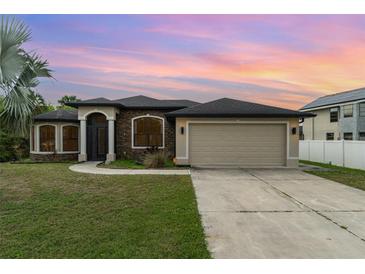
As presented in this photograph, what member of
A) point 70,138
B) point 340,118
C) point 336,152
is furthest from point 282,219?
point 340,118

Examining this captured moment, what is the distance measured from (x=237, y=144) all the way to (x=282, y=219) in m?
8.51

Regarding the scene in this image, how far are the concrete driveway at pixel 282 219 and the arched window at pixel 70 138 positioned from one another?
10.8 m

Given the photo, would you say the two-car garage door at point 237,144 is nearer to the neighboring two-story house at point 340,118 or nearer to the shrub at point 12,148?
the neighboring two-story house at point 340,118

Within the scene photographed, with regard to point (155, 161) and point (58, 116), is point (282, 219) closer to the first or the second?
point (155, 161)

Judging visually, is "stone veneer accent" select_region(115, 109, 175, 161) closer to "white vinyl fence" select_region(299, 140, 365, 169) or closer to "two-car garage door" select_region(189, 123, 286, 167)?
"two-car garage door" select_region(189, 123, 286, 167)

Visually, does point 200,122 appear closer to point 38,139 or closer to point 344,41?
point 344,41

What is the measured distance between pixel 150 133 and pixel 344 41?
11477 mm

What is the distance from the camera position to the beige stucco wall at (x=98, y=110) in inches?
605

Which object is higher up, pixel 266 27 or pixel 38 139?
pixel 266 27

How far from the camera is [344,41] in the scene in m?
12.6

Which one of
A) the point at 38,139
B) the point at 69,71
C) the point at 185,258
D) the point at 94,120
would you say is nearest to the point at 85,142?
the point at 94,120

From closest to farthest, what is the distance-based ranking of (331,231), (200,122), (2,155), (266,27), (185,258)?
(185,258), (331,231), (266,27), (200,122), (2,155)

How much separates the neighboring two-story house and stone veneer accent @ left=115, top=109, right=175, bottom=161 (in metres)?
13.7

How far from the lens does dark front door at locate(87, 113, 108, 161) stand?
53.2ft
